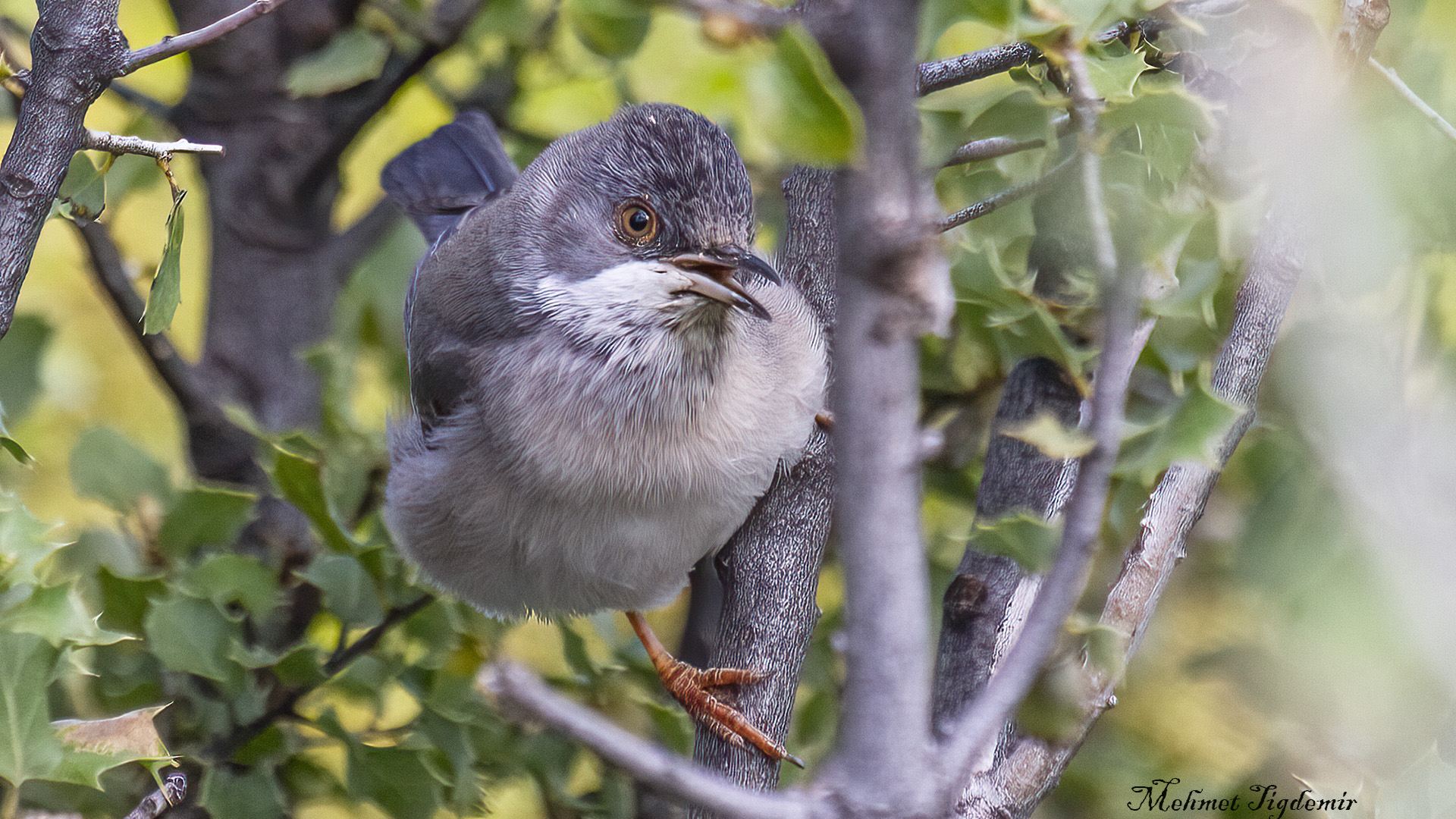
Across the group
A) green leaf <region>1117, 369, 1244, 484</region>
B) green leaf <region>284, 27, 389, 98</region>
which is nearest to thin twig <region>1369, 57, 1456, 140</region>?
green leaf <region>1117, 369, 1244, 484</region>

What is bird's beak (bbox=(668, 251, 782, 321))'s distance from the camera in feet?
6.71

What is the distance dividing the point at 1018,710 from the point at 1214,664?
1.59ft

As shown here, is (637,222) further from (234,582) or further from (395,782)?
(395,782)

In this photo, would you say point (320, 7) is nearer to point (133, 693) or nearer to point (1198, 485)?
point (133, 693)

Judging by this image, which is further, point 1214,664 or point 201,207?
point 201,207

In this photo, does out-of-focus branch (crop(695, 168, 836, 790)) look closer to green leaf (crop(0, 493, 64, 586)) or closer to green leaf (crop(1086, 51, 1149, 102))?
green leaf (crop(1086, 51, 1149, 102))

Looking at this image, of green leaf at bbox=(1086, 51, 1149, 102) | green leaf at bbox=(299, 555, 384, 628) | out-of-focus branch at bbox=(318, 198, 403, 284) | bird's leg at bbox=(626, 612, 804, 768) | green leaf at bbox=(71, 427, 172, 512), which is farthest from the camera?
out-of-focus branch at bbox=(318, 198, 403, 284)

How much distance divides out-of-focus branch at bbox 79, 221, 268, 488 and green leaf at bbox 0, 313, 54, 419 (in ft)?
0.50

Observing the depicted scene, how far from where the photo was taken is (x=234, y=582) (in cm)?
207

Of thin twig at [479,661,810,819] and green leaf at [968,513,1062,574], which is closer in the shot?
thin twig at [479,661,810,819]

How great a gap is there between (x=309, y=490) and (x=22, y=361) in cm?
72

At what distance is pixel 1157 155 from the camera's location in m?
1.43

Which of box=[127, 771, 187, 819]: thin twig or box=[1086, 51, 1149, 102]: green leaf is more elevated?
box=[1086, 51, 1149, 102]: green leaf

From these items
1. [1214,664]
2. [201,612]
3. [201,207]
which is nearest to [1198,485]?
[1214,664]
